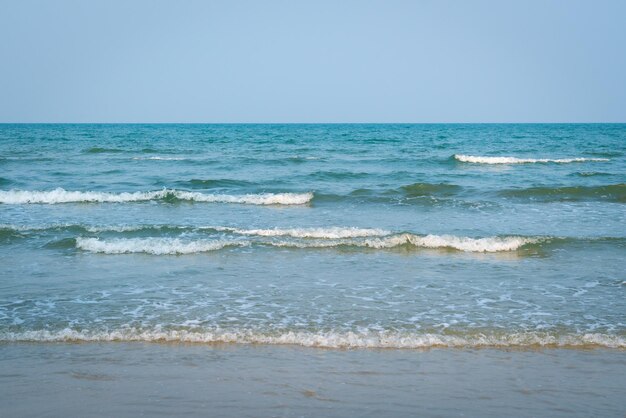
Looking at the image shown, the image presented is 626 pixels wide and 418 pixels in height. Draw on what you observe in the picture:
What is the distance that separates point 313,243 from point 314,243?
2 centimetres

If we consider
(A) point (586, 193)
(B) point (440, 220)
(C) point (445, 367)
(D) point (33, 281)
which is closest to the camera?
(C) point (445, 367)

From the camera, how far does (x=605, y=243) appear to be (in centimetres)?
1353

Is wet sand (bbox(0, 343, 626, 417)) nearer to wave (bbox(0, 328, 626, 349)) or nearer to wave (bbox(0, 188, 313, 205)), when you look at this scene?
wave (bbox(0, 328, 626, 349))

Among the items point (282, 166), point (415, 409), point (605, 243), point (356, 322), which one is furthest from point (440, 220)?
point (282, 166)

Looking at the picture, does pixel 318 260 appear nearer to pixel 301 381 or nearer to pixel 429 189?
pixel 301 381

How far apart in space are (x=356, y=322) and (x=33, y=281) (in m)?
5.92

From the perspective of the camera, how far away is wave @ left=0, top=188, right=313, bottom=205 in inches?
800

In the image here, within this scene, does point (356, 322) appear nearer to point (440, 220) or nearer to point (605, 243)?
point (605, 243)

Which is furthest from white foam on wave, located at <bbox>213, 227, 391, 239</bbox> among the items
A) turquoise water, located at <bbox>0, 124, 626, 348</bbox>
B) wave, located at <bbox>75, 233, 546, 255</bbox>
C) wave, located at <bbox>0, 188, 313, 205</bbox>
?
wave, located at <bbox>0, 188, 313, 205</bbox>

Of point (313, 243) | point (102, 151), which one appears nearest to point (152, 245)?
point (313, 243)

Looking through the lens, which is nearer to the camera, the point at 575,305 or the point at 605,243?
the point at 575,305

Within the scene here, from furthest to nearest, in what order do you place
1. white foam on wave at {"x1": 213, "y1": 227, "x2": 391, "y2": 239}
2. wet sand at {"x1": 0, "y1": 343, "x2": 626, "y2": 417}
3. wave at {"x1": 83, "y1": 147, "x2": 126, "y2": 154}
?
1. wave at {"x1": 83, "y1": 147, "x2": 126, "y2": 154}
2. white foam on wave at {"x1": 213, "y1": 227, "x2": 391, "y2": 239}
3. wet sand at {"x1": 0, "y1": 343, "x2": 626, "y2": 417}

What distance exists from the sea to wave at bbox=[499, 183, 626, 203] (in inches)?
2.9

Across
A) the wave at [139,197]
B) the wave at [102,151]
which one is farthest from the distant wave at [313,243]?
the wave at [102,151]
